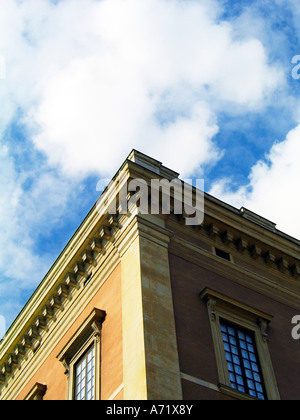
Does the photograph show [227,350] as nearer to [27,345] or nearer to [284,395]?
[284,395]

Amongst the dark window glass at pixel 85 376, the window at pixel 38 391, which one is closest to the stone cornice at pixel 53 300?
the window at pixel 38 391

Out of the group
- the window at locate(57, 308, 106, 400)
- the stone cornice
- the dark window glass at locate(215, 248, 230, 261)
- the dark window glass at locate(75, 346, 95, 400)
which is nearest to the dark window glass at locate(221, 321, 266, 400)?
the dark window glass at locate(215, 248, 230, 261)

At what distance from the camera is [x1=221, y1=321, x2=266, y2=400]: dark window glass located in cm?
1936

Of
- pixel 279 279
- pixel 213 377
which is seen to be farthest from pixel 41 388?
pixel 279 279

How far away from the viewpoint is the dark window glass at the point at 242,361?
1936 centimetres

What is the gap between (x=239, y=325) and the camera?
20.7 m

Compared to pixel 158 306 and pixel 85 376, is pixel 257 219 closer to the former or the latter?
pixel 158 306

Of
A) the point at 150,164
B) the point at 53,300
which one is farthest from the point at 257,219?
the point at 53,300

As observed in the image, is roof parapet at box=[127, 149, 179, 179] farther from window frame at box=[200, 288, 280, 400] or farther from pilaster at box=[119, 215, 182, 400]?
window frame at box=[200, 288, 280, 400]

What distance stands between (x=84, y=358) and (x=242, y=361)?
4.39 meters

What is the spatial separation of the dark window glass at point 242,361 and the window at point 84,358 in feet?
11.2

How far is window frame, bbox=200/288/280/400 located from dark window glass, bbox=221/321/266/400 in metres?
0.13

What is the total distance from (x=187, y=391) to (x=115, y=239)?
226 inches
